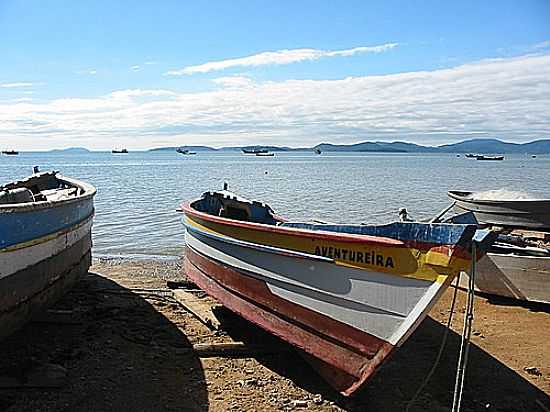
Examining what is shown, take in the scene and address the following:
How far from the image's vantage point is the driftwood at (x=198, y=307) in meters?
7.24

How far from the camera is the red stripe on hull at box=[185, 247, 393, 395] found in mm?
5074

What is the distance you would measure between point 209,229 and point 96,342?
70.4 inches

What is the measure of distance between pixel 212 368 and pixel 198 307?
1911mm

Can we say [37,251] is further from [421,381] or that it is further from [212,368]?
[421,381]

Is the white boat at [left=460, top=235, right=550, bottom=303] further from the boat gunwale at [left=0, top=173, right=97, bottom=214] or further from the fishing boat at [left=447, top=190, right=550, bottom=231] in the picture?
the boat gunwale at [left=0, top=173, right=97, bottom=214]

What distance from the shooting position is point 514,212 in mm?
10836

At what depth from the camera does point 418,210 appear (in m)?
26.6

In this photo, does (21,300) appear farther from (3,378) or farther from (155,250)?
(155,250)

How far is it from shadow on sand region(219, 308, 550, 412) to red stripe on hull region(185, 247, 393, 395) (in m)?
0.31

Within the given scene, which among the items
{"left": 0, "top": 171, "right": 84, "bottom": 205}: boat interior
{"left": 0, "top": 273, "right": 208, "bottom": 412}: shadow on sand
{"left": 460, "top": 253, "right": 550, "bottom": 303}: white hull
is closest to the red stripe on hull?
{"left": 0, "top": 273, "right": 208, "bottom": 412}: shadow on sand

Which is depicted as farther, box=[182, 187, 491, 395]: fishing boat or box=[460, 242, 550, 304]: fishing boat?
box=[460, 242, 550, 304]: fishing boat

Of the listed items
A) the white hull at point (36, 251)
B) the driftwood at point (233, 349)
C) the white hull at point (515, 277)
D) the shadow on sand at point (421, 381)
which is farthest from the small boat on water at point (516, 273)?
the white hull at point (36, 251)

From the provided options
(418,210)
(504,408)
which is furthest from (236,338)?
(418,210)

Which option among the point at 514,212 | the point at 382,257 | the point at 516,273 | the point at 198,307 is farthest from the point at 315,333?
the point at 514,212
